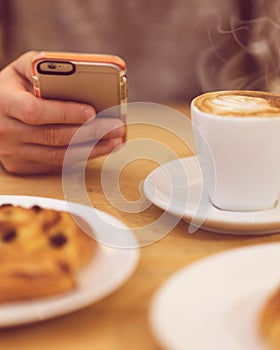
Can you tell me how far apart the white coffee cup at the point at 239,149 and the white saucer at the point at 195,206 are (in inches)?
1.1

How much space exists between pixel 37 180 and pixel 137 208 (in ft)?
0.71

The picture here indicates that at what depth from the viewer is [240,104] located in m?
0.96

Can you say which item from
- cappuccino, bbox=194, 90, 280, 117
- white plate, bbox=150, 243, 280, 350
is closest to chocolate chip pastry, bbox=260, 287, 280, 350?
white plate, bbox=150, 243, 280, 350

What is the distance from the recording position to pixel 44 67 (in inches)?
41.7

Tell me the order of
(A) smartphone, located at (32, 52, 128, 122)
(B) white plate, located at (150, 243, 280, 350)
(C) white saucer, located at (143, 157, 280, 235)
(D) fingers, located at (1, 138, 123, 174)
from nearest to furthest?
(B) white plate, located at (150, 243, 280, 350)
(C) white saucer, located at (143, 157, 280, 235)
(A) smartphone, located at (32, 52, 128, 122)
(D) fingers, located at (1, 138, 123, 174)

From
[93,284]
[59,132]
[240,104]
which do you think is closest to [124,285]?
[93,284]

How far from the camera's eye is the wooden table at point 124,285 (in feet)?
2.10

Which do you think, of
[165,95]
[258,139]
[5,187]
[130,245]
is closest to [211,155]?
→ [258,139]

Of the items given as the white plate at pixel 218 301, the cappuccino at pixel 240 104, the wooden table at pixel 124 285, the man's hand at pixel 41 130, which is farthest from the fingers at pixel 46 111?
the white plate at pixel 218 301

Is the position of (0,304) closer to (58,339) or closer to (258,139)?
(58,339)

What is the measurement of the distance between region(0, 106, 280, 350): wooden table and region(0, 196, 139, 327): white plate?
30mm

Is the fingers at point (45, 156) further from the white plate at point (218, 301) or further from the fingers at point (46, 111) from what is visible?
the white plate at point (218, 301)

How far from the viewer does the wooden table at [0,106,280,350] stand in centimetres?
64

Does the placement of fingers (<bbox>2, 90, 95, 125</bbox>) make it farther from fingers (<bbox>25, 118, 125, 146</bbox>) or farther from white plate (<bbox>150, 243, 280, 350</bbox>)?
white plate (<bbox>150, 243, 280, 350</bbox>)
